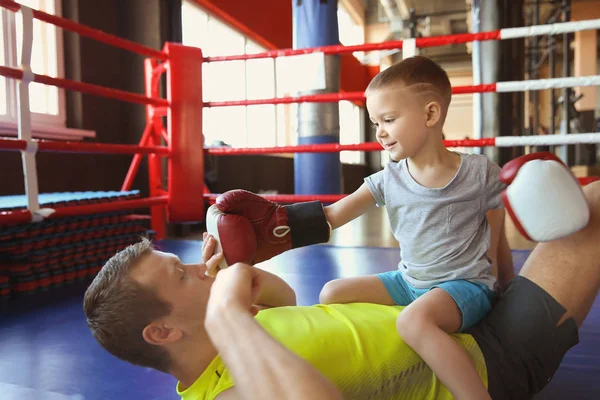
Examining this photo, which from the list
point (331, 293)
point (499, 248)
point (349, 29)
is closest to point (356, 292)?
point (331, 293)

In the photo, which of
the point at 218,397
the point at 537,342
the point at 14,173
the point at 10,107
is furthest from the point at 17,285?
the point at 537,342

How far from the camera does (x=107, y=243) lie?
2.43m

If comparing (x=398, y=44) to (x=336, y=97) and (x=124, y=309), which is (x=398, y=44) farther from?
(x=124, y=309)

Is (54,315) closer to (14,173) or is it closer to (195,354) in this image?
(195,354)

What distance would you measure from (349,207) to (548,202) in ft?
1.58

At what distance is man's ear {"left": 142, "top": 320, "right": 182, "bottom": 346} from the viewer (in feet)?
2.55

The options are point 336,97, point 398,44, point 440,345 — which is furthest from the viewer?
point 336,97

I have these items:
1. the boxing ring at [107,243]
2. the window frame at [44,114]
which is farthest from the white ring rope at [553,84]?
the window frame at [44,114]

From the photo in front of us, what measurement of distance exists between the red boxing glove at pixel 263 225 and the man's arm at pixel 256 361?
1.34 feet

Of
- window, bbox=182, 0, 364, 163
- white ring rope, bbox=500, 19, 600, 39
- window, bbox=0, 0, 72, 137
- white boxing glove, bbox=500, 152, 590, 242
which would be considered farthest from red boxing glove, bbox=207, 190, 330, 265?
window, bbox=182, 0, 364, 163

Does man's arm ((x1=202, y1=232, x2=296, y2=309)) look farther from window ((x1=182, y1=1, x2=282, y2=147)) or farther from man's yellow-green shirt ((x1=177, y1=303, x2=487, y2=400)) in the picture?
window ((x1=182, y1=1, x2=282, y2=147))

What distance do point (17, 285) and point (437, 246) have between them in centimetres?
164

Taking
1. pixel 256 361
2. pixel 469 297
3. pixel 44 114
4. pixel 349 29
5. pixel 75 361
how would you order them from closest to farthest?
1. pixel 256 361
2. pixel 469 297
3. pixel 75 361
4. pixel 44 114
5. pixel 349 29

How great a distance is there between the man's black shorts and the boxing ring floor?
5.1 inches
